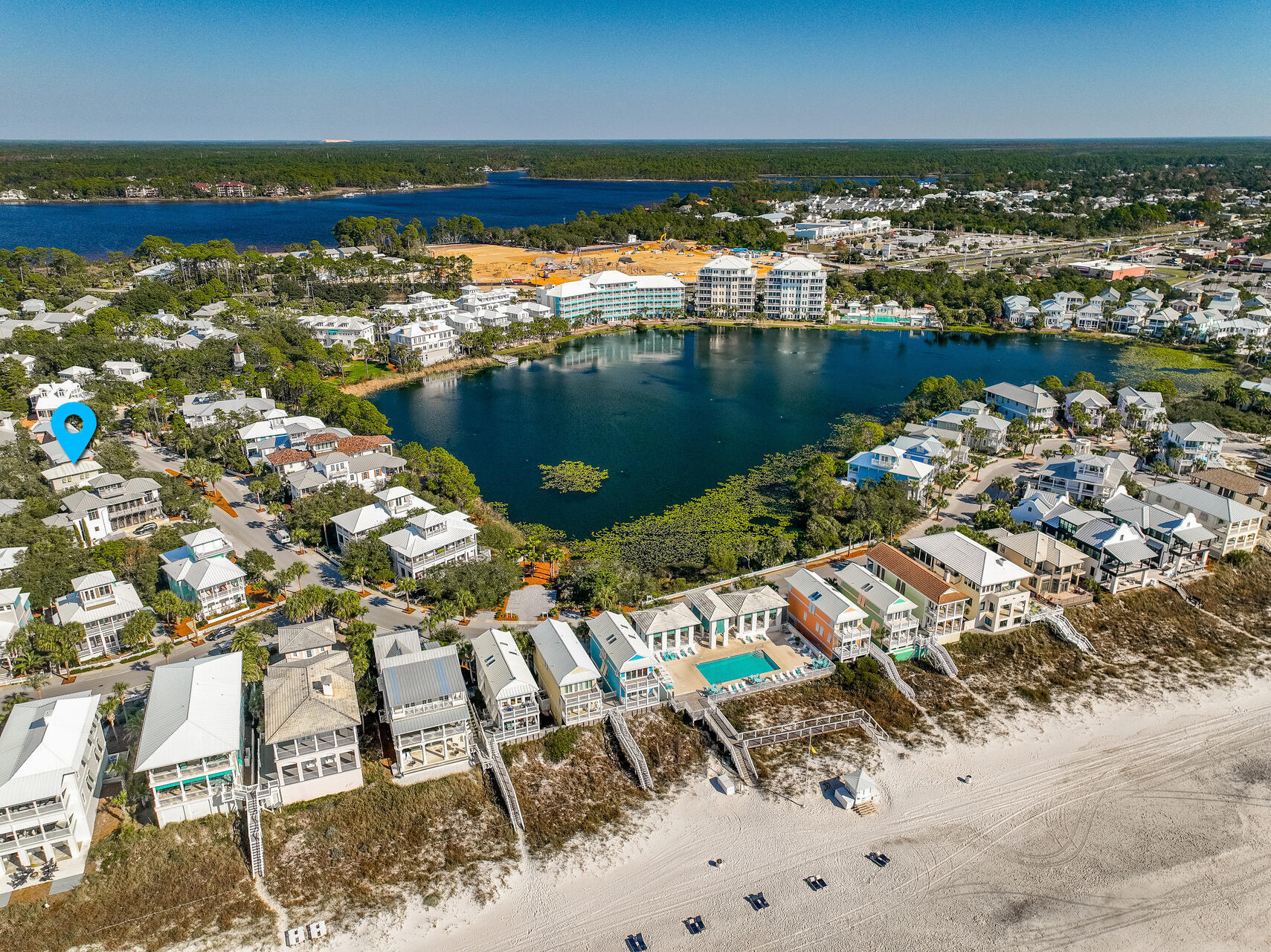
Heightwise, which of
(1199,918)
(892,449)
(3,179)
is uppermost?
(3,179)

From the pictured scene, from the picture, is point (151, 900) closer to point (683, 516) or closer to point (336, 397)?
point (683, 516)

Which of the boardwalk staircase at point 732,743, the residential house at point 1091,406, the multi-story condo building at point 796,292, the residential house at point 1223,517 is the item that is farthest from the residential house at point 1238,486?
the multi-story condo building at point 796,292

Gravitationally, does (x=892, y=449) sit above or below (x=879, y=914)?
above

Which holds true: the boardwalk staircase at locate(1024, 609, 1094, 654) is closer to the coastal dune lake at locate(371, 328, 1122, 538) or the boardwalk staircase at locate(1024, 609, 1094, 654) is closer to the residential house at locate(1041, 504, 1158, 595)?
the residential house at locate(1041, 504, 1158, 595)

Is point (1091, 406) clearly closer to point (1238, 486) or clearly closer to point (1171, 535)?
point (1238, 486)

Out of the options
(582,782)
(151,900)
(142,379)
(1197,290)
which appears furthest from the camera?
(1197,290)

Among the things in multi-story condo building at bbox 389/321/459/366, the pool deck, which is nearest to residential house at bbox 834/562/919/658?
the pool deck

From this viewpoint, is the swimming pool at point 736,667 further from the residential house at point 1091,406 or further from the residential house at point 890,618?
the residential house at point 1091,406

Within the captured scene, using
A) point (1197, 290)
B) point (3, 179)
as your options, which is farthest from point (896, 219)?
point (3, 179)
